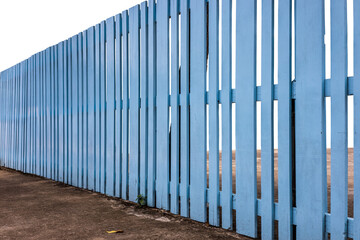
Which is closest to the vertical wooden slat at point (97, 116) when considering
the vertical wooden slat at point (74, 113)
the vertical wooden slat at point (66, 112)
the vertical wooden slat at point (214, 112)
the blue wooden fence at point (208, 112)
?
the blue wooden fence at point (208, 112)

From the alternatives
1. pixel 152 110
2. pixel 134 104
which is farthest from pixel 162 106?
pixel 134 104

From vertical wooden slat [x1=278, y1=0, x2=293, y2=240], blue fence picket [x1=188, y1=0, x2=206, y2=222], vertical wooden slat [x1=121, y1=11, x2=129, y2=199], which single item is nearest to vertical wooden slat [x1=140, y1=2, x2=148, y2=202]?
vertical wooden slat [x1=121, y1=11, x2=129, y2=199]

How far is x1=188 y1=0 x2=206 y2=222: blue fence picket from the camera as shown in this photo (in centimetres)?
365

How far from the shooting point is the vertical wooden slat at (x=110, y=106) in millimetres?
5125

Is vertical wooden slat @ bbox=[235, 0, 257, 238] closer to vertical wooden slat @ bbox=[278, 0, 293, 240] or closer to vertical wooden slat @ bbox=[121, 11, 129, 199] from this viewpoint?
vertical wooden slat @ bbox=[278, 0, 293, 240]

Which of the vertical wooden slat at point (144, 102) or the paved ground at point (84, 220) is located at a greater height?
the vertical wooden slat at point (144, 102)

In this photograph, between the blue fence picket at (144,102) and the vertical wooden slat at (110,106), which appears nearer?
the blue fence picket at (144,102)

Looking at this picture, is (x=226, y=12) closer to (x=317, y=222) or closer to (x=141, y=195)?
(x=317, y=222)

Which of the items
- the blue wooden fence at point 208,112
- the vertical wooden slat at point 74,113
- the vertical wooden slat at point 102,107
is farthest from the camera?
the vertical wooden slat at point 74,113

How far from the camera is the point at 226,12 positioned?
340 cm

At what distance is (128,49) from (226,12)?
191 centimetres

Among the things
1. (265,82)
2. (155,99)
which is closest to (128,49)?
(155,99)

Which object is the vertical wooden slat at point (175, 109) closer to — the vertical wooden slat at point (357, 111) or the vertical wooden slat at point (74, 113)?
the vertical wooden slat at point (357, 111)

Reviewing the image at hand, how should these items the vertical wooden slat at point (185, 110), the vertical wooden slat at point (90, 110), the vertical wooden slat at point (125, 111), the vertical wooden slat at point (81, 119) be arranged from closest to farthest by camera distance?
the vertical wooden slat at point (185, 110) → the vertical wooden slat at point (125, 111) → the vertical wooden slat at point (90, 110) → the vertical wooden slat at point (81, 119)
